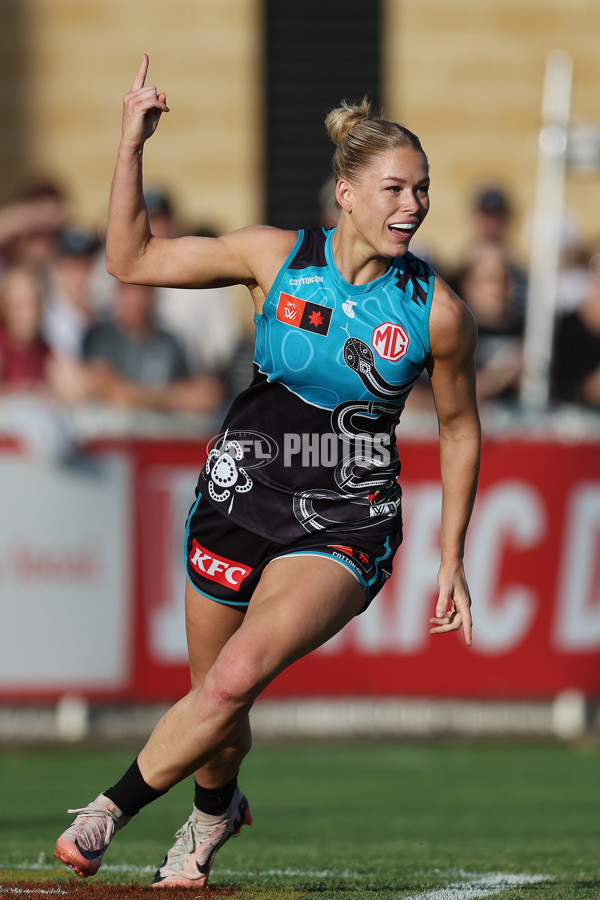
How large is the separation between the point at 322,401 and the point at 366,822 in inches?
114

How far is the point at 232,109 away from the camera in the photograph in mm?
14469

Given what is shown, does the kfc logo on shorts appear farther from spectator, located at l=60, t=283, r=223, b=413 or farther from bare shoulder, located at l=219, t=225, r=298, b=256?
spectator, located at l=60, t=283, r=223, b=413

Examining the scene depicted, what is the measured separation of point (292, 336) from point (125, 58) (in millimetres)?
10275

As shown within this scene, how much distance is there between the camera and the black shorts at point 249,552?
4750 millimetres

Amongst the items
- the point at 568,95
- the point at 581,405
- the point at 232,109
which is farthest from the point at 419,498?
the point at 232,109

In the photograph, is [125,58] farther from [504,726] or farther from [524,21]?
[504,726]

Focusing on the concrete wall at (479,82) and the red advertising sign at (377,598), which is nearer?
the red advertising sign at (377,598)

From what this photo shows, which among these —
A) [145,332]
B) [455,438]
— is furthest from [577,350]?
[455,438]

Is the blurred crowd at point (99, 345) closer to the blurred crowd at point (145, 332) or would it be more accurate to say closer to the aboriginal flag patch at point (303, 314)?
the blurred crowd at point (145, 332)

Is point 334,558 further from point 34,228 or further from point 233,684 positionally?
point 34,228

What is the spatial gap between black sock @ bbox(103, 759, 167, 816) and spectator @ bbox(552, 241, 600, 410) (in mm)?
5996

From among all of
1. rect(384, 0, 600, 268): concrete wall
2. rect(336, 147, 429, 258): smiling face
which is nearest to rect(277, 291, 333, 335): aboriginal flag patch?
rect(336, 147, 429, 258): smiling face

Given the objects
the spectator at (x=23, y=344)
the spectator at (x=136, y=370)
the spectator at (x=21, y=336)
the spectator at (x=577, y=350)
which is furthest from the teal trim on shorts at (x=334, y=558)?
the spectator at (x=577, y=350)

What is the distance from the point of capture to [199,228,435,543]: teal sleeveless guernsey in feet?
15.3
